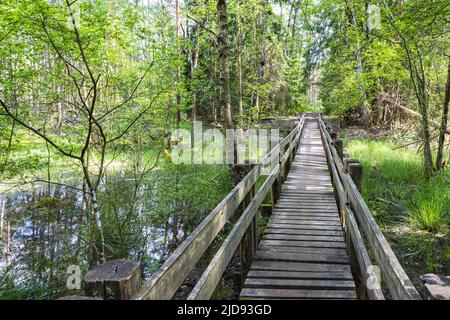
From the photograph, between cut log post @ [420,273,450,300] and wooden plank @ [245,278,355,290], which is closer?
cut log post @ [420,273,450,300]

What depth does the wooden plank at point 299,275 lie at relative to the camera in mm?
4215

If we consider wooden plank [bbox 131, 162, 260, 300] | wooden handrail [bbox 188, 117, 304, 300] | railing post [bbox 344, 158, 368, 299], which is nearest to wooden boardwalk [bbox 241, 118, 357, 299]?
railing post [bbox 344, 158, 368, 299]

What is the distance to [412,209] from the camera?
7285mm

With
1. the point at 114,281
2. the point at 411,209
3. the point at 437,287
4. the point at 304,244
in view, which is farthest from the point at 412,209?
the point at 114,281

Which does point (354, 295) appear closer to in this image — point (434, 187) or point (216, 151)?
point (434, 187)

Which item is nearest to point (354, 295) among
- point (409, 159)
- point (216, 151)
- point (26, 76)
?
point (26, 76)

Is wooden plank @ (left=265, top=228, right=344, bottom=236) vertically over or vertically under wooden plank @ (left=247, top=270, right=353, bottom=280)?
over

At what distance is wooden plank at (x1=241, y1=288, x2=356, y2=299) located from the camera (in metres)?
3.78

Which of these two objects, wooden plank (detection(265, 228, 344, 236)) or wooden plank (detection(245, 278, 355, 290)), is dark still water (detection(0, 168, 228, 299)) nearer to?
wooden plank (detection(265, 228, 344, 236))

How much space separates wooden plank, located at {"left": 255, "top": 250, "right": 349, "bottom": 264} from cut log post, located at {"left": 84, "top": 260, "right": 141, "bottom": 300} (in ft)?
11.0

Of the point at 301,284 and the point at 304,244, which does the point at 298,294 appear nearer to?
the point at 301,284

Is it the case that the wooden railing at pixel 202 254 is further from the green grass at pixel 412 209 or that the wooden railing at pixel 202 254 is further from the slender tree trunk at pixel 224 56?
the slender tree trunk at pixel 224 56

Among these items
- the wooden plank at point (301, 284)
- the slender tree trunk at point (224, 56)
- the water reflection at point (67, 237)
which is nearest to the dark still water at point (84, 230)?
the water reflection at point (67, 237)

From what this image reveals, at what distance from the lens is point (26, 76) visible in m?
6.85
